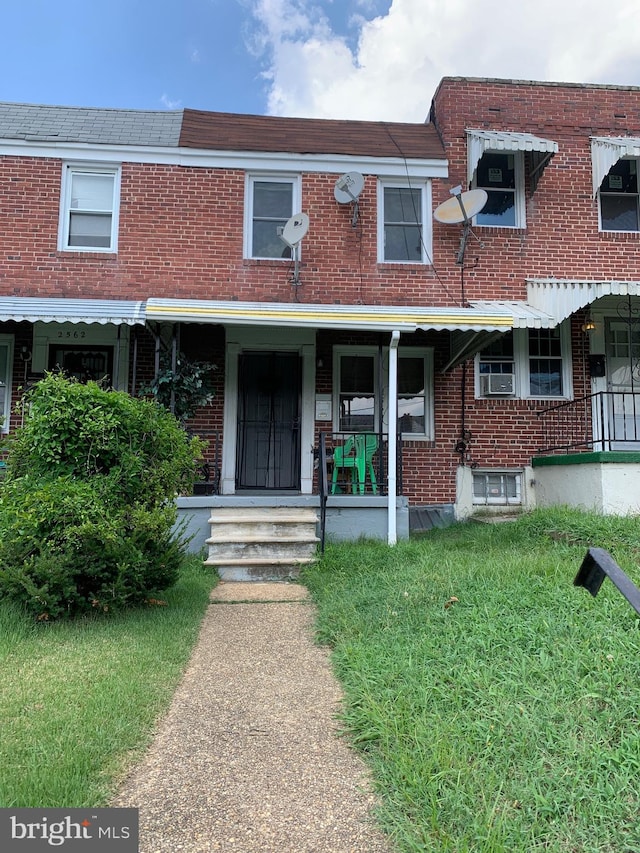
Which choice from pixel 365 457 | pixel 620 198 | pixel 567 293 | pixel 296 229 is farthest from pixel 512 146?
pixel 365 457

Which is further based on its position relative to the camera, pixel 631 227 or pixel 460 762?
pixel 631 227

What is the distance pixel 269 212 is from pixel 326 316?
303 cm

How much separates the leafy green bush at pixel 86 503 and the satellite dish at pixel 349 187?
17.4ft

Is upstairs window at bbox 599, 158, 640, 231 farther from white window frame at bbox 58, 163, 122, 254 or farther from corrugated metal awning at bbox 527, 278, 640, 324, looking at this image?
white window frame at bbox 58, 163, 122, 254

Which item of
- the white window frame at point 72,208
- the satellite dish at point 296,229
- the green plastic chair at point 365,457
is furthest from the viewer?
the white window frame at point 72,208

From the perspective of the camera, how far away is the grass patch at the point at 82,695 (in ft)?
7.30

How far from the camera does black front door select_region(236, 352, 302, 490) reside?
8602 mm

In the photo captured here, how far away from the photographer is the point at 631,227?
9219 mm

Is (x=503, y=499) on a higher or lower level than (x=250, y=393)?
lower

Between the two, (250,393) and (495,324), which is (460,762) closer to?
(495,324)

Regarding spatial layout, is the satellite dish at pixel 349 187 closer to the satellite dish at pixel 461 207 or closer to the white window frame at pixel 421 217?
the white window frame at pixel 421 217

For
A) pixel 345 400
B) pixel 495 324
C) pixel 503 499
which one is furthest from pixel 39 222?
pixel 503 499

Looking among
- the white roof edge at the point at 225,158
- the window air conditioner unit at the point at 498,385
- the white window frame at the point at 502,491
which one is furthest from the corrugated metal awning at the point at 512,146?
the white window frame at the point at 502,491

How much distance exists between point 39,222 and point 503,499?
8080mm
